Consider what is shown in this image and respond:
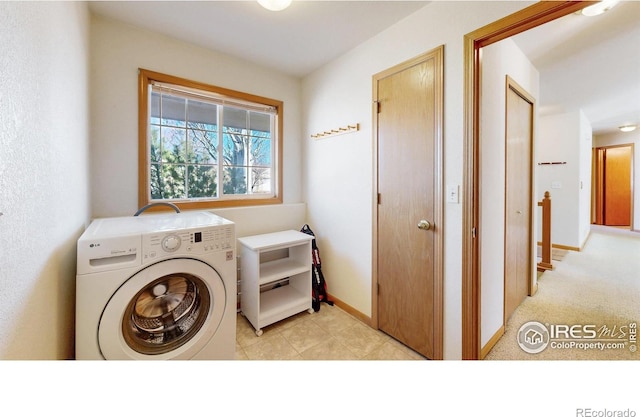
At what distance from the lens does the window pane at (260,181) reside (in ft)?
8.31

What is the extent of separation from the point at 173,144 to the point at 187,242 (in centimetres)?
125

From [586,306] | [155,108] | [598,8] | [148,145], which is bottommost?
[586,306]

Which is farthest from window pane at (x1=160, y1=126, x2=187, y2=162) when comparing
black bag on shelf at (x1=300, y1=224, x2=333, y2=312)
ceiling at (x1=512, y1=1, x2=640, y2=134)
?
ceiling at (x1=512, y1=1, x2=640, y2=134)

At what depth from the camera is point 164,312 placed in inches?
52.9

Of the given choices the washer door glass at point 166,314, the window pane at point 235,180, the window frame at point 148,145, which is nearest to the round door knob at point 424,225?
the washer door glass at point 166,314

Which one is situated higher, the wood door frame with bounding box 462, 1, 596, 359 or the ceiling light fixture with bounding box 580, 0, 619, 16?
the ceiling light fixture with bounding box 580, 0, 619, 16

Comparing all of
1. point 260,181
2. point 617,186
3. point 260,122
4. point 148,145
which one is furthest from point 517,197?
point 617,186

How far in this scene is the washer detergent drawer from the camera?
3.32ft

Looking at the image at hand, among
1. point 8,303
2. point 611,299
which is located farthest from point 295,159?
point 611,299

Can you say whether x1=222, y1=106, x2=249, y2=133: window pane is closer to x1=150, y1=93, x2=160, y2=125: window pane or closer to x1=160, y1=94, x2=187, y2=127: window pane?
x1=160, y1=94, x2=187, y2=127: window pane

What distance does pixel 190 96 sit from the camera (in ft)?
6.87

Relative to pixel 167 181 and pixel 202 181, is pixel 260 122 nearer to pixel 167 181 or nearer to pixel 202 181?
pixel 202 181

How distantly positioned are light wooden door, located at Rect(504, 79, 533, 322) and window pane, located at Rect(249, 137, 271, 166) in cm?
216
